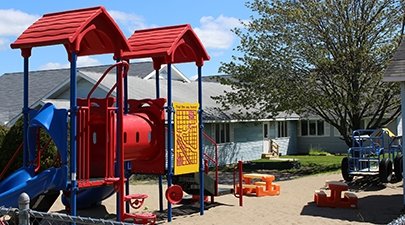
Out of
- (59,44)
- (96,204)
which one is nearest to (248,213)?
(96,204)

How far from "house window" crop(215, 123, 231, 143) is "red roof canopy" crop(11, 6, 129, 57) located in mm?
17935

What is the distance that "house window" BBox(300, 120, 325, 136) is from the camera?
127ft

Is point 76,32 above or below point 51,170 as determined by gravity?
above

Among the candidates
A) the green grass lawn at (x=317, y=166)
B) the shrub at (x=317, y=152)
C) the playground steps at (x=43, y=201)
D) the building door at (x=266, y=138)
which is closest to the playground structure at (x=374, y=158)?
the green grass lawn at (x=317, y=166)

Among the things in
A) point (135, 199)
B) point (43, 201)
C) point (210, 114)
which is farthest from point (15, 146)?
point (210, 114)

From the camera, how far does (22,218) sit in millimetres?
5199

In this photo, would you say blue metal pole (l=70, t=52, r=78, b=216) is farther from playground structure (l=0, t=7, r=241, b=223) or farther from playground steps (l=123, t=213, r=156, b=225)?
playground steps (l=123, t=213, r=156, b=225)

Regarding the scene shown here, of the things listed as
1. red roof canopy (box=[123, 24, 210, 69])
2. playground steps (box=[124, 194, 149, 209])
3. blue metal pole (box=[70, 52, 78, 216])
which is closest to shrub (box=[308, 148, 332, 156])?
red roof canopy (box=[123, 24, 210, 69])

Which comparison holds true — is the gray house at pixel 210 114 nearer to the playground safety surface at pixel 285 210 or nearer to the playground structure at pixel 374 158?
the playground structure at pixel 374 158

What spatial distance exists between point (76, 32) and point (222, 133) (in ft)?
66.4

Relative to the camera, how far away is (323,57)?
23.9 meters

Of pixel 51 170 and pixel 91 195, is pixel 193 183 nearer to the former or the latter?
pixel 91 195

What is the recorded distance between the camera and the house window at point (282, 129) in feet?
123

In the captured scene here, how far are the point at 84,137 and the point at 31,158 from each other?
3.83ft
